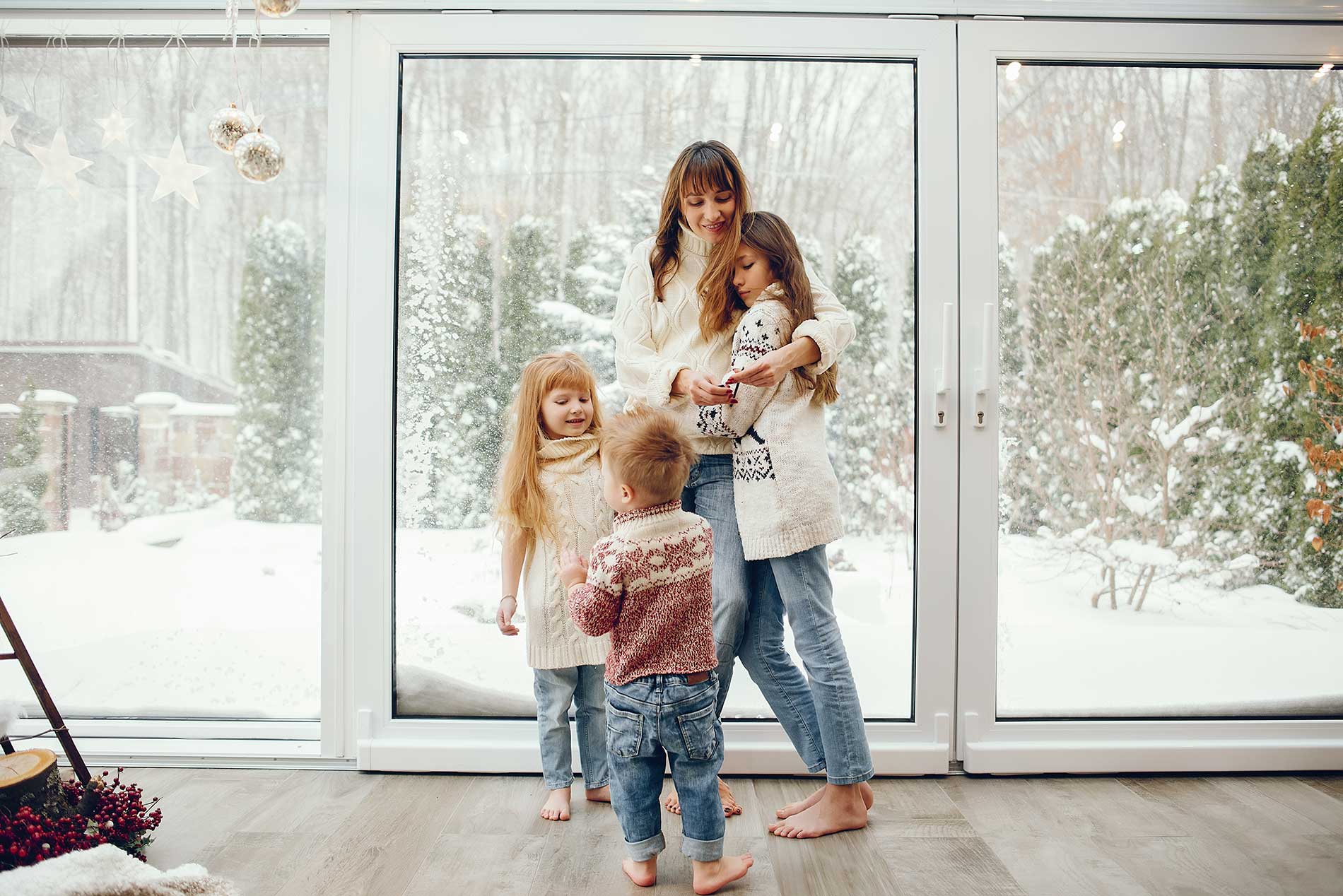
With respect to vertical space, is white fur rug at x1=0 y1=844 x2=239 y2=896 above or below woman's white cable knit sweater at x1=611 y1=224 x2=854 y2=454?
below

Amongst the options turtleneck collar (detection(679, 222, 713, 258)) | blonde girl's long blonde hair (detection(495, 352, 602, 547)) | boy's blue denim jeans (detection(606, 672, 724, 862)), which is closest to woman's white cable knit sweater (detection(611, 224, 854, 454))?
turtleneck collar (detection(679, 222, 713, 258))

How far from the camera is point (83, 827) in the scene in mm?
1551

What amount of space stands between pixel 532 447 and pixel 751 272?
0.58 m

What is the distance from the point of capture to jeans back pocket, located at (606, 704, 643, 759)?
58.4 inches

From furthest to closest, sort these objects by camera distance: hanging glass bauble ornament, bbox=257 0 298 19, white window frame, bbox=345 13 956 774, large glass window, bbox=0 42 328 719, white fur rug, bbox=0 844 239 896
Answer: large glass window, bbox=0 42 328 719 → white window frame, bbox=345 13 956 774 → hanging glass bauble ornament, bbox=257 0 298 19 → white fur rug, bbox=0 844 239 896

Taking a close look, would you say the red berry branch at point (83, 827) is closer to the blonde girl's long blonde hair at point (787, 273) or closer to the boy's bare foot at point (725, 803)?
the boy's bare foot at point (725, 803)

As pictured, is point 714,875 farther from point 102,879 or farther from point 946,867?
point 102,879

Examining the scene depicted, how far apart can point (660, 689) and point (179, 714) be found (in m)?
1.47

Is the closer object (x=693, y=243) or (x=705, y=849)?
(x=705, y=849)

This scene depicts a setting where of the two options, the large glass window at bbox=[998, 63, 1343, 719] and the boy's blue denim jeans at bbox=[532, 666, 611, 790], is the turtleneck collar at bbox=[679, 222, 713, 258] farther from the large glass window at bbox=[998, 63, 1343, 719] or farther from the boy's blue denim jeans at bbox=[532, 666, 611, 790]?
the boy's blue denim jeans at bbox=[532, 666, 611, 790]

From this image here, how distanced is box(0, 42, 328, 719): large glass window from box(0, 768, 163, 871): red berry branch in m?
0.59

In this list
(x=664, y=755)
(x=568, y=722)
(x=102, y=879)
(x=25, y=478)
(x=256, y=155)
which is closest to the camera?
(x=102, y=879)

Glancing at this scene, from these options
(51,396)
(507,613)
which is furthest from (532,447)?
(51,396)

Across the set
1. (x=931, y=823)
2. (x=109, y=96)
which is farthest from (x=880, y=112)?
(x=109, y=96)
